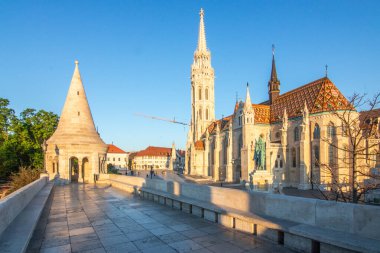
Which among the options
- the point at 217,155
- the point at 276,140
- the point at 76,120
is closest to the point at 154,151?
the point at 217,155

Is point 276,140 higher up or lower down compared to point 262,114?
lower down

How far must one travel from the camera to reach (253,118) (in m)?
37.9

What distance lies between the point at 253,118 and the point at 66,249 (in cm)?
3506

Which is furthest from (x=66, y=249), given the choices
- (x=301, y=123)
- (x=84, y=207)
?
(x=301, y=123)

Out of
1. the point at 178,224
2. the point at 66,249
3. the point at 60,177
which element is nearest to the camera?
the point at 66,249

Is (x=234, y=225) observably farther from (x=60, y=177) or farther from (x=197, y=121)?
(x=197, y=121)

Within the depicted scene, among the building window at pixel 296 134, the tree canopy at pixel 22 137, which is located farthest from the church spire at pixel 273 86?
the tree canopy at pixel 22 137

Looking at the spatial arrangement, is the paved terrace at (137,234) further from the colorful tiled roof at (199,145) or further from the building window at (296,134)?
the colorful tiled roof at (199,145)

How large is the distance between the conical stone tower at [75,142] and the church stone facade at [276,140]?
14.6 metres

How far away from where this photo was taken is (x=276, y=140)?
125 ft

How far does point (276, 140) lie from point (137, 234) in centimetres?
3488

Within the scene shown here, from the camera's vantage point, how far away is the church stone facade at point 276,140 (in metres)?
29.9

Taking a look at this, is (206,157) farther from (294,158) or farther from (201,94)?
(294,158)

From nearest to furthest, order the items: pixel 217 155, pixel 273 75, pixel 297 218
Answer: pixel 297 218 → pixel 217 155 → pixel 273 75
